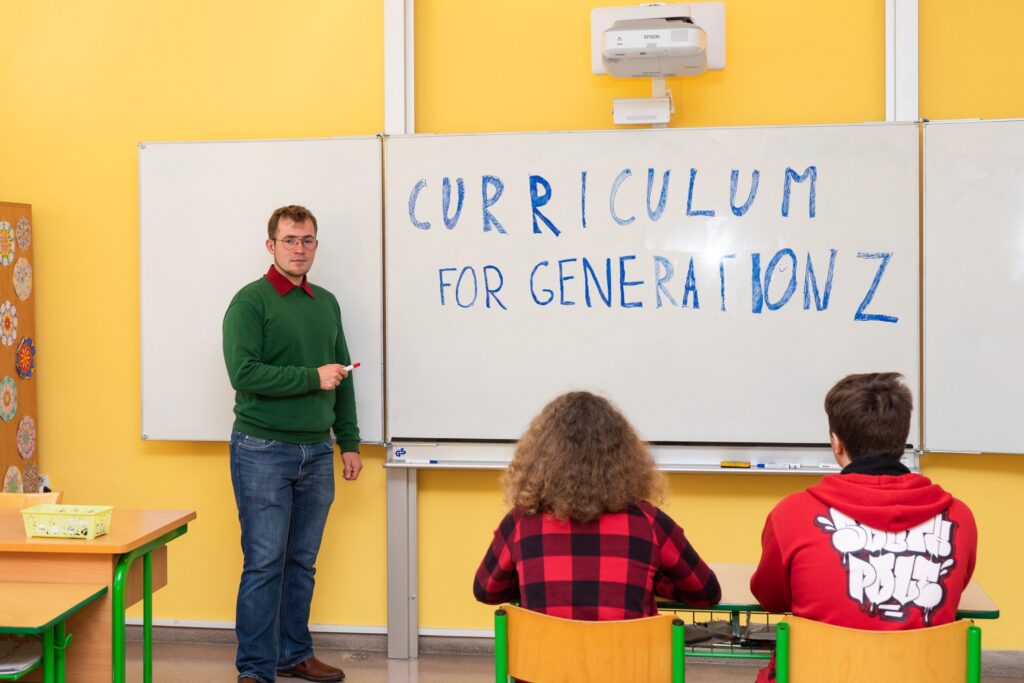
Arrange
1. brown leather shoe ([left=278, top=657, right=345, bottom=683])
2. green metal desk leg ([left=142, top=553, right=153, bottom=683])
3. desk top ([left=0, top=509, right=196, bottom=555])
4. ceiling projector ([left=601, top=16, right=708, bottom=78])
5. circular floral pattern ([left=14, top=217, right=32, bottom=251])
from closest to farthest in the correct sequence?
desk top ([left=0, top=509, right=196, bottom=555]), green metal desk leg ([left=142, top=553, right=153, bottom=683]), ceiling projector ([left=601, top=16, right=708, bottom=78]), brown leather shoe ([left=278, top=657, right=345, bottom=683]), circular floral pattern ([left=14, top=217, right=32, bottom=251])

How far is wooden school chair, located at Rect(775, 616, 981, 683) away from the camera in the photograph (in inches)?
75.9

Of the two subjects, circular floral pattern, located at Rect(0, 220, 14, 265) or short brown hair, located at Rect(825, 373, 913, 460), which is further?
circular floral pattern, located at Rect(0, 220, 14, 265)

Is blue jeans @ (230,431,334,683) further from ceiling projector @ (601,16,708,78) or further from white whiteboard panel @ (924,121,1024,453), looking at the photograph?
white whiteboard panel @ (924,121,1024,453)

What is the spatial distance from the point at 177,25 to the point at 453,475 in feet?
6.93

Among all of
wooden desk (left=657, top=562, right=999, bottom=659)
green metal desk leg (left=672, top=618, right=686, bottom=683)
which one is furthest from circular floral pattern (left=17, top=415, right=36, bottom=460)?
green metal desk leg (left=672, top=618, right=686, bottom=683)

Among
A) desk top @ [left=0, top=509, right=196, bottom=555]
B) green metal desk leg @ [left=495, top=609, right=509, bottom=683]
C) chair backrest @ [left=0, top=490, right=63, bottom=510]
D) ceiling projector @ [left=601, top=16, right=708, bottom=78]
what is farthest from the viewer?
ceiling projector @ [left=601, top=16, right=708, bottom=78]

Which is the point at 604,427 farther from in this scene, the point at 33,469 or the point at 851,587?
the point at 33,469

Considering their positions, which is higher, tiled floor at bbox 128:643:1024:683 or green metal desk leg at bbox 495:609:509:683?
green metal desk leg at bbox 495:609:509:683

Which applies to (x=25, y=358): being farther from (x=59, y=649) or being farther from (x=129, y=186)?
(x=59, y=649)

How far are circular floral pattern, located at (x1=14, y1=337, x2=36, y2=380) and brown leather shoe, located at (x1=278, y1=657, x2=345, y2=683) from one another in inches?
62.3

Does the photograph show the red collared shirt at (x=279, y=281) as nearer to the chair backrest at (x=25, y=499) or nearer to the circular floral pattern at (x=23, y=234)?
the chair backrest at (x=25, y=499)

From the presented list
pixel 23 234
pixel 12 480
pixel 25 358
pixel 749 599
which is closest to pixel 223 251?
pixel 23 234

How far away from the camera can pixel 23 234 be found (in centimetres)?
412

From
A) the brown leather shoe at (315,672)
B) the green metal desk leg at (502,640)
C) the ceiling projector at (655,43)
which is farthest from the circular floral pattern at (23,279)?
the green metal desk leg at (502,640)
